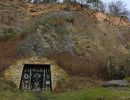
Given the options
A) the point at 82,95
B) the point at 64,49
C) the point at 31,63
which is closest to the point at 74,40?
the point at 64,49

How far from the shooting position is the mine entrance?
3425cm

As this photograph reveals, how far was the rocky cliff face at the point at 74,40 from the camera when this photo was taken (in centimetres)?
3606

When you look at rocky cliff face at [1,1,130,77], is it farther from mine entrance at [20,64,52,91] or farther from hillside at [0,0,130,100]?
mine entrance at [20,64,52,91]

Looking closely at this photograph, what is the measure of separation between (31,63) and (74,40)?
19.0 feet

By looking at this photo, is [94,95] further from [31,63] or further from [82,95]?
[31,63]

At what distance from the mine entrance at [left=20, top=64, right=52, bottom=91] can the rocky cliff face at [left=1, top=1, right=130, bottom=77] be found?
119 cm

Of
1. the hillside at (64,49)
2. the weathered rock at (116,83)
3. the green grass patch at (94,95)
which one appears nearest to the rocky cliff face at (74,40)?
the hillside at (64,49)

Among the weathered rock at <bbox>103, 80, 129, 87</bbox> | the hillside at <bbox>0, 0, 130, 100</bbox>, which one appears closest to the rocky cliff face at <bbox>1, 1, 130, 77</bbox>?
the hillside at <bbox>0, 0, 130, 100</bbox>

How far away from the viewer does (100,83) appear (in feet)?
112

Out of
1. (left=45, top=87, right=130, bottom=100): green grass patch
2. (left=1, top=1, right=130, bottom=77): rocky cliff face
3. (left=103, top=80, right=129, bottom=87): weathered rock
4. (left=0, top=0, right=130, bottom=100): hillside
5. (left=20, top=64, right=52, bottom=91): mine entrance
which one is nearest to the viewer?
(left=45, top=87, right=130, bottom=100): green grass patch

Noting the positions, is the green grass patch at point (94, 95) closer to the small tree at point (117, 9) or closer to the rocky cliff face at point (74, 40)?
the rocky cliff face at point (74, 40)

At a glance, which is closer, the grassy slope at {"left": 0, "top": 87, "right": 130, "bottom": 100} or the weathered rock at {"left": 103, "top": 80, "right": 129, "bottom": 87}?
the grassy slope at {"left": 0, "top": 87, "right": 130, "bottom": 100}

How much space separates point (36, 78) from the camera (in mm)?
34531

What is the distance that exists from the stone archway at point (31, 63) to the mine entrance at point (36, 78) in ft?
1.16
